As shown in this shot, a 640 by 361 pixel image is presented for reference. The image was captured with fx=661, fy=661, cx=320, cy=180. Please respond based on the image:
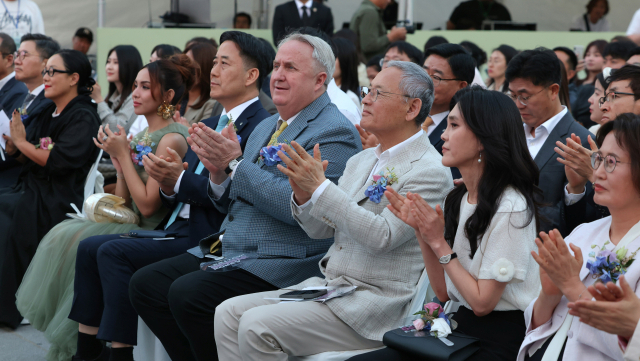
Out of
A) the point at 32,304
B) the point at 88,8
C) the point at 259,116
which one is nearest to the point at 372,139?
the point at 259,116

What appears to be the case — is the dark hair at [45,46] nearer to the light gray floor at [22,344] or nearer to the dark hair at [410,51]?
the light gray floor at [22,344]

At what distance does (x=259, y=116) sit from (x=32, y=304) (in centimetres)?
179

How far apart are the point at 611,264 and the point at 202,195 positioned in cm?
196

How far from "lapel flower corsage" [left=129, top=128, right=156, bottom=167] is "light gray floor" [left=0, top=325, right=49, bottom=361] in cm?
129

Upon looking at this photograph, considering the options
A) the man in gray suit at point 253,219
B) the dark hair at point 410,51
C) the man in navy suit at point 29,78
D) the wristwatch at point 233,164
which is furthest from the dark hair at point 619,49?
the man in navy suit at point 29,78

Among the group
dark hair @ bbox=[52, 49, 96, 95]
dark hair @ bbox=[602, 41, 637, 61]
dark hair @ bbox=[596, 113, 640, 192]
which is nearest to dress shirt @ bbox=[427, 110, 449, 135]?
dark hair @ bbox=[596, 113, 640, 192]

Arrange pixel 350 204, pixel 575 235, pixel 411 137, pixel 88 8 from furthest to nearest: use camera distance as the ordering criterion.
Result: 1. pixel 88 8
2. pixel 411 137
3. pixel 350 204
4. pixel 575 235

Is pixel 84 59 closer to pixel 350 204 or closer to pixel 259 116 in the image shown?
pixel 259 116

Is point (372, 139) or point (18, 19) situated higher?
point (18, 19)

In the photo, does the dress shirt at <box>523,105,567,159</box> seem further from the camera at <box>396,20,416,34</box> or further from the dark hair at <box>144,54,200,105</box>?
the camera at <box>396,20,416,34</box>

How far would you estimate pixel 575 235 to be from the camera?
7.09 feet

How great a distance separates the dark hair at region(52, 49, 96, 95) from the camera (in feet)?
15.0

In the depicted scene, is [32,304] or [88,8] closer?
[32,304]

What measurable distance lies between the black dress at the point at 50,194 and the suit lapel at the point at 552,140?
2872 millimetres
